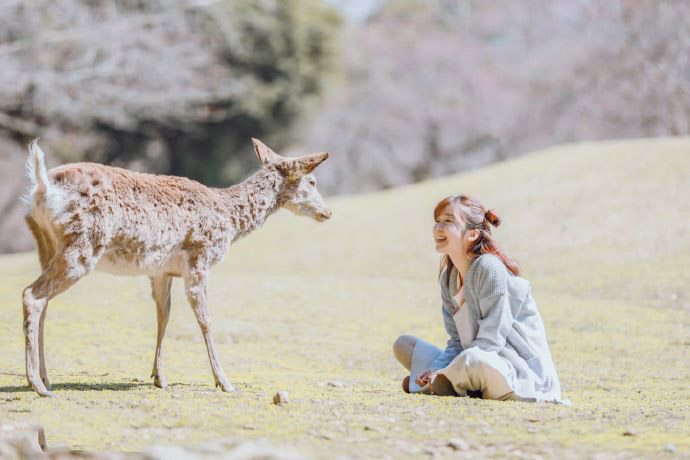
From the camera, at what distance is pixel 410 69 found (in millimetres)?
39281

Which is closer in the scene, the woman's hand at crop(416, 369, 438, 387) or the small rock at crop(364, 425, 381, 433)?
the small rock at crop(364, 425, 381, 433)

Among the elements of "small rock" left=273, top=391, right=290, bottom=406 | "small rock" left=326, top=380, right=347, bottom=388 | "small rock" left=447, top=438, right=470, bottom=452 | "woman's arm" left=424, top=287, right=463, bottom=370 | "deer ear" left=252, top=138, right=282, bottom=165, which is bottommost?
"small rock" left=447, top=438, right=470, bottom=452

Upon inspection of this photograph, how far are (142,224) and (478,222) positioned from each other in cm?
221

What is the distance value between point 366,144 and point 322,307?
28394 mm

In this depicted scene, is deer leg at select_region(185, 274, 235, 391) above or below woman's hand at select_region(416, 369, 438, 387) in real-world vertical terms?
above

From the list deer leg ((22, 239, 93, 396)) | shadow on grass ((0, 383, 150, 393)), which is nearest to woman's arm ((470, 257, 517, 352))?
shadow on grass ((0, 383, 150, 393))

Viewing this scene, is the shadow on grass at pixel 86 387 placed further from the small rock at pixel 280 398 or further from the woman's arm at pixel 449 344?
the woman's arm at pixel 449 344

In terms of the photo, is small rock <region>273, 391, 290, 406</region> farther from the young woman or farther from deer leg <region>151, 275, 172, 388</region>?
deer leg <region>151, 275, 172, 388</region>

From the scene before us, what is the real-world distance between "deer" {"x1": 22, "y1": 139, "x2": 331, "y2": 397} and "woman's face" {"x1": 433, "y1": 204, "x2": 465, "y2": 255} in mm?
1147

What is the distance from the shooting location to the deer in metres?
5.75

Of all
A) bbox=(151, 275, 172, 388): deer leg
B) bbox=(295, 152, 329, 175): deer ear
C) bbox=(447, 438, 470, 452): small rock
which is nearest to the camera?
bbox=(447, 438, 470, 452): small rock

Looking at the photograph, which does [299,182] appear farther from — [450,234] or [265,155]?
[450,234]

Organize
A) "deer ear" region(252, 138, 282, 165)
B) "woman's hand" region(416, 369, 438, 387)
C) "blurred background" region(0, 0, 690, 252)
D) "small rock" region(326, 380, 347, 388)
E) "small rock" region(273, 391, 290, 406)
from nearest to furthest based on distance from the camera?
"small rock" region(273, 391, 290, 406), "woman's hand" region(416, 369, 438, 387), "deer ear" region(252, 138, 282, 165), "small rock" region(326, 380, 347, 388), "blurred background" region(0, 0, 690, 252)

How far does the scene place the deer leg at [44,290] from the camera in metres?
5.70
